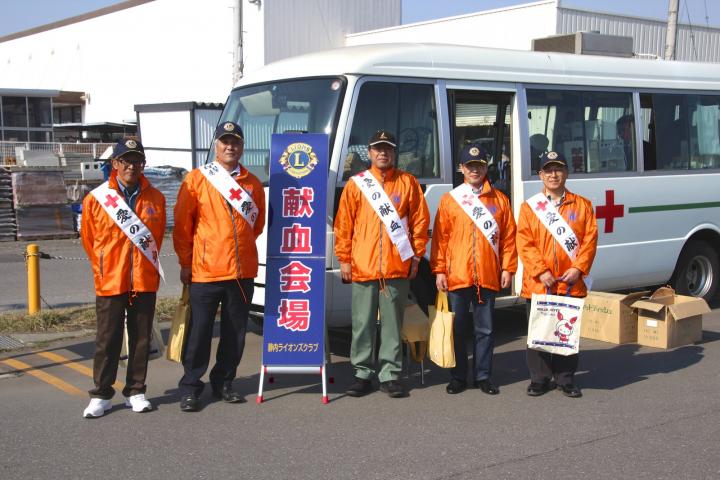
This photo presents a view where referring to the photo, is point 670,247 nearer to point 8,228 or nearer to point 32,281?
point 32,281

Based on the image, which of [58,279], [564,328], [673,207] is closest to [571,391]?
[564,328]

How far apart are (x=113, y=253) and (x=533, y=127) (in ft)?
14.8

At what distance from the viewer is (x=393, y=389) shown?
632cm

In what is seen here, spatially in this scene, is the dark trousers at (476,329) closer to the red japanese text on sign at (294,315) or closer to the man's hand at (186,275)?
the red japanese text on sign at (294,315)

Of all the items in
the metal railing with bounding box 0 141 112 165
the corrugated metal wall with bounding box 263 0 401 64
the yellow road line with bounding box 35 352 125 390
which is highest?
the corrugated metal wall with bounding box 263 0 401 64

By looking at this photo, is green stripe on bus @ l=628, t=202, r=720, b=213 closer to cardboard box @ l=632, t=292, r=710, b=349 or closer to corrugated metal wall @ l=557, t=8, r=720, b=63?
cardboard box @ l=632, t=292, r=710, b=349

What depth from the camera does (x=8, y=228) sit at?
16.7 meters

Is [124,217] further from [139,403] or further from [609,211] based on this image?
[609,211]

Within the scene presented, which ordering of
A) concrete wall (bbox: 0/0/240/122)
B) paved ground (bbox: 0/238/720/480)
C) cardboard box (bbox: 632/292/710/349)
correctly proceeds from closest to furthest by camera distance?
paved ground (bbox: 0/238/720/480)
cardboard box (bbox: 632/292/710/349)
concrete wall (bbox: 0/0/240/122)

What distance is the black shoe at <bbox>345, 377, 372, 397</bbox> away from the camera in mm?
6363

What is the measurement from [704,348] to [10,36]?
60.5 m

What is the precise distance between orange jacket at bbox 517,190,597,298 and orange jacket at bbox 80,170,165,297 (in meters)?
2.81

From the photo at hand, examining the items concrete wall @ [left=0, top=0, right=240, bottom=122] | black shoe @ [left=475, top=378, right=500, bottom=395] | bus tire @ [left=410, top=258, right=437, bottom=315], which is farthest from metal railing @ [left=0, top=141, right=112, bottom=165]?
black shoe @ [left=475, top=378, right=500, bottom=395]

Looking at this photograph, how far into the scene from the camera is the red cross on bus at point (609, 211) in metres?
8.72
